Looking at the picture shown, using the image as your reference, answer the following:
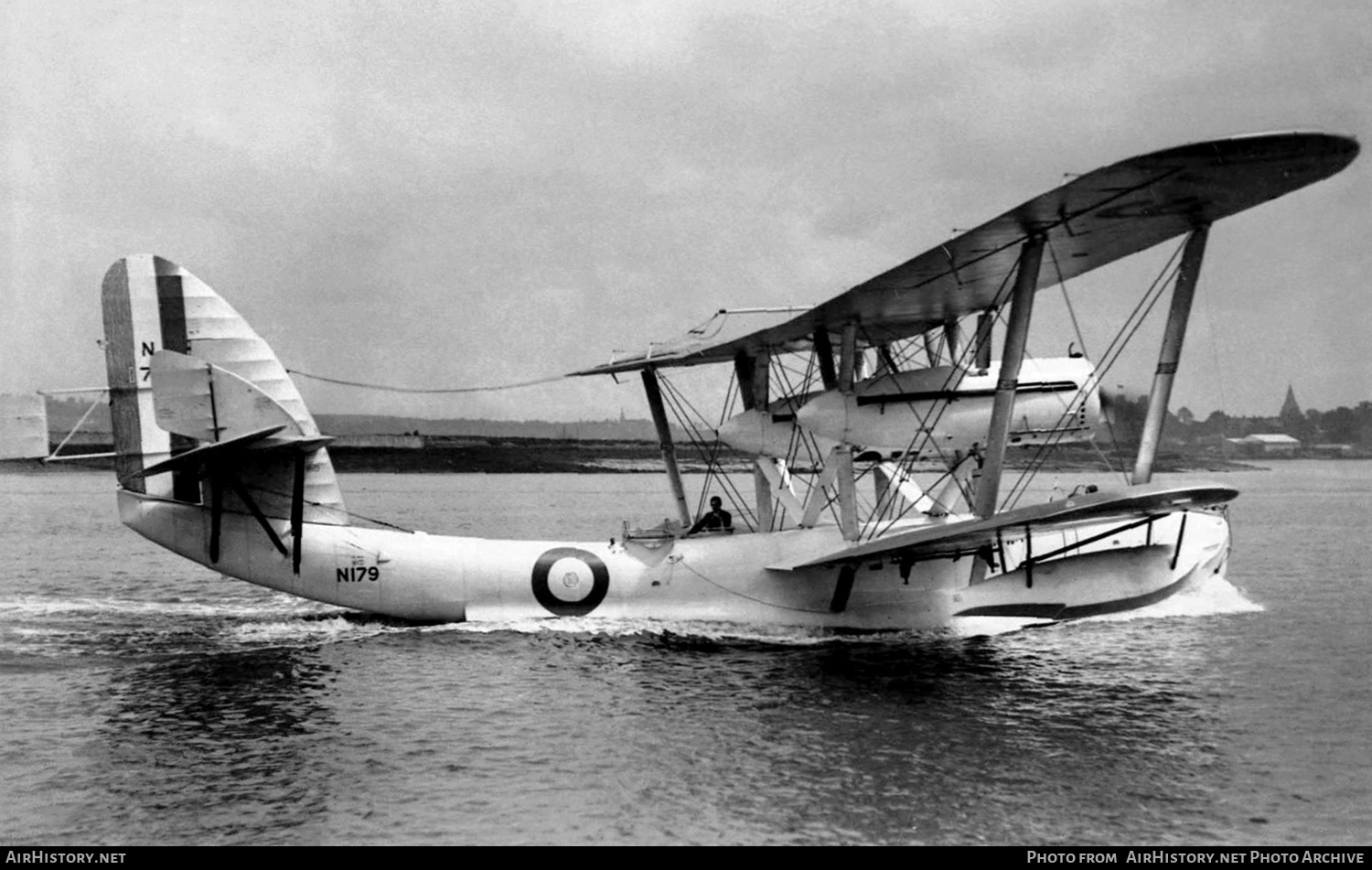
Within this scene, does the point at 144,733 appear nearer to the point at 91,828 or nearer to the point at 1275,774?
the point at 91,828

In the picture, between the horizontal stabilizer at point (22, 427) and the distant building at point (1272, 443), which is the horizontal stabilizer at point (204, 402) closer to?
the horizontal stabilizer at point (22, 427)

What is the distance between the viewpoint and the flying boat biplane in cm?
1627

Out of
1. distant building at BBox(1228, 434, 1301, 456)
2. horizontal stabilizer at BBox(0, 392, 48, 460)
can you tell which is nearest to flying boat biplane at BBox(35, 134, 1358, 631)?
horizontal stabilizer at BBox(0, 392, 48, 460)

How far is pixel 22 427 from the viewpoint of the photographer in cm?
1630

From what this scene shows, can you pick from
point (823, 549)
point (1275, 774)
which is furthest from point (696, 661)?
point (1275, 774)

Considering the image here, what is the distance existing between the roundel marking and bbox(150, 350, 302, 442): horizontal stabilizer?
4576mm

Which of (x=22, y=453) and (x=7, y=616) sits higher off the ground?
(x=22, y=453)

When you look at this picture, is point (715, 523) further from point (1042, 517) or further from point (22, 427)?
point (22, 427)

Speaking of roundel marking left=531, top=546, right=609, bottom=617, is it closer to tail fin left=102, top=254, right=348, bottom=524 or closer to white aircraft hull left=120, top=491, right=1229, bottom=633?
white aircraft hull left=120, top=491, right=1229, bottom=633

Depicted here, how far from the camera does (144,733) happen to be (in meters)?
12.9

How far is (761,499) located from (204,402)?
28.9 feet
